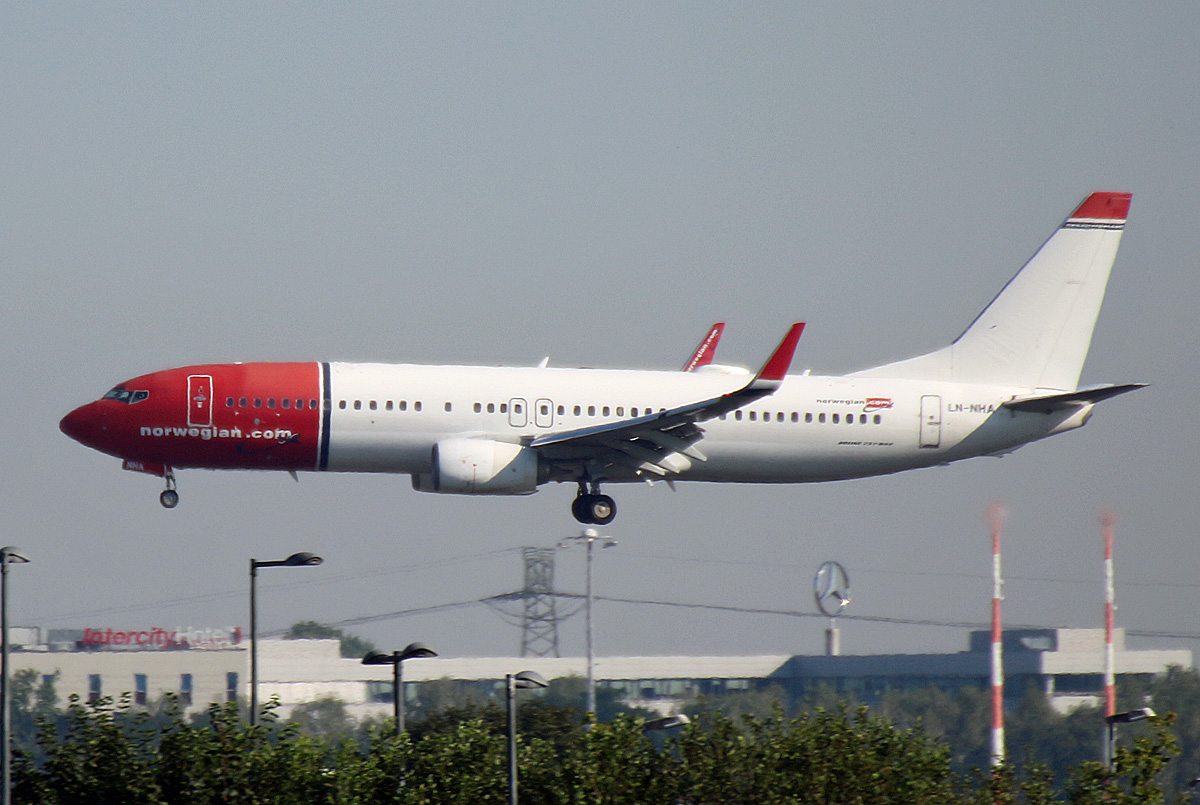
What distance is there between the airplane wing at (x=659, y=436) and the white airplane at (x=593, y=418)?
0.23 feet

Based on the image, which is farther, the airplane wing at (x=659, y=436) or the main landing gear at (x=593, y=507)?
the main landing gear at (x=593, y=507)

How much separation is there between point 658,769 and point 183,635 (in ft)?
415

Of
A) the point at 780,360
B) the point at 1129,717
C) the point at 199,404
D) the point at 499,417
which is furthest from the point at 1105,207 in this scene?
the point at 199,404

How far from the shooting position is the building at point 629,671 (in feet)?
415

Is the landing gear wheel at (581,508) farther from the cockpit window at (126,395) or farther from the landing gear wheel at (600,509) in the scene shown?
the cockpit window at (126,395)

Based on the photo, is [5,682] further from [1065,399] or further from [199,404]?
[1065,399]

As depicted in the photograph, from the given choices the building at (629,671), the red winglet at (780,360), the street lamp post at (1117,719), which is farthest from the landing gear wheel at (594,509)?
the building at (629,671)

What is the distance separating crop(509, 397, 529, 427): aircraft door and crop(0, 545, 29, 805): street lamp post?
22374mm

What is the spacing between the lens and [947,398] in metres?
59.4

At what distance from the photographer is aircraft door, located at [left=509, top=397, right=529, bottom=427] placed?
54.7m

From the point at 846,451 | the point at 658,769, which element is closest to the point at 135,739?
the point at 658,769

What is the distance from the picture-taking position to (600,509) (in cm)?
5681

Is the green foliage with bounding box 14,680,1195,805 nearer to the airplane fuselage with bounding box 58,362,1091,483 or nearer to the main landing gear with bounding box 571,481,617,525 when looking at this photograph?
the airplane fuselage with bounding box 58,362,1091,483

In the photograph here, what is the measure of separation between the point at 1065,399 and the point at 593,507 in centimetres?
1631
